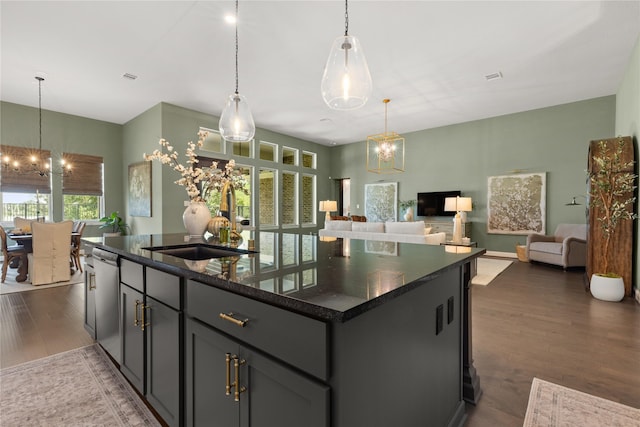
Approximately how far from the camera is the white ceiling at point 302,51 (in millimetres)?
3465

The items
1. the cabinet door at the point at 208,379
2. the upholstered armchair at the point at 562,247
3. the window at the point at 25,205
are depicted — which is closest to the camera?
the cabinet door at the point at 208,379

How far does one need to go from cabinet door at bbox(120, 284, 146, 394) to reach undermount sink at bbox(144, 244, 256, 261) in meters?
0.30

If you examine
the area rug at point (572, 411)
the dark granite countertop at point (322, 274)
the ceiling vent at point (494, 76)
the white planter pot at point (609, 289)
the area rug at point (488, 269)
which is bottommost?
the area rug at point (572, 411)

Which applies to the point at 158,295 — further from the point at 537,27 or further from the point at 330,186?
the point at 330,186

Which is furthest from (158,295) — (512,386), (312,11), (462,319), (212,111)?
(212,111)

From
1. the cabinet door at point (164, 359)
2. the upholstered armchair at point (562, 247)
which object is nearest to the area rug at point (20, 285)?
the cabinet door at point (164, 359)

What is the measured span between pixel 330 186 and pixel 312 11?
749 centimetres

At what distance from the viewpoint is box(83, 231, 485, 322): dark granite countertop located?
789 millimetres

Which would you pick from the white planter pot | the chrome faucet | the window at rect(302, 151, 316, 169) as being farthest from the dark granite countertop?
the window at rect(302, 151, 316, 169)

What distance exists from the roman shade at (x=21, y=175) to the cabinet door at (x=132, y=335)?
6.85 m

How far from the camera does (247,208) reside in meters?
8.41

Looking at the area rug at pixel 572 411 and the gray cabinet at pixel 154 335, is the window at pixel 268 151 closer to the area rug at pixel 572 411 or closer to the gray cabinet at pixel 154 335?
the gray cabinet at pixel 154 335

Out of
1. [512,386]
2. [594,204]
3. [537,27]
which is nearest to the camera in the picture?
[512,386]

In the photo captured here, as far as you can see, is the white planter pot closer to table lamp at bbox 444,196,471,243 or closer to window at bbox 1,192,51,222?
table lamp at bbox 444,196,471,243
